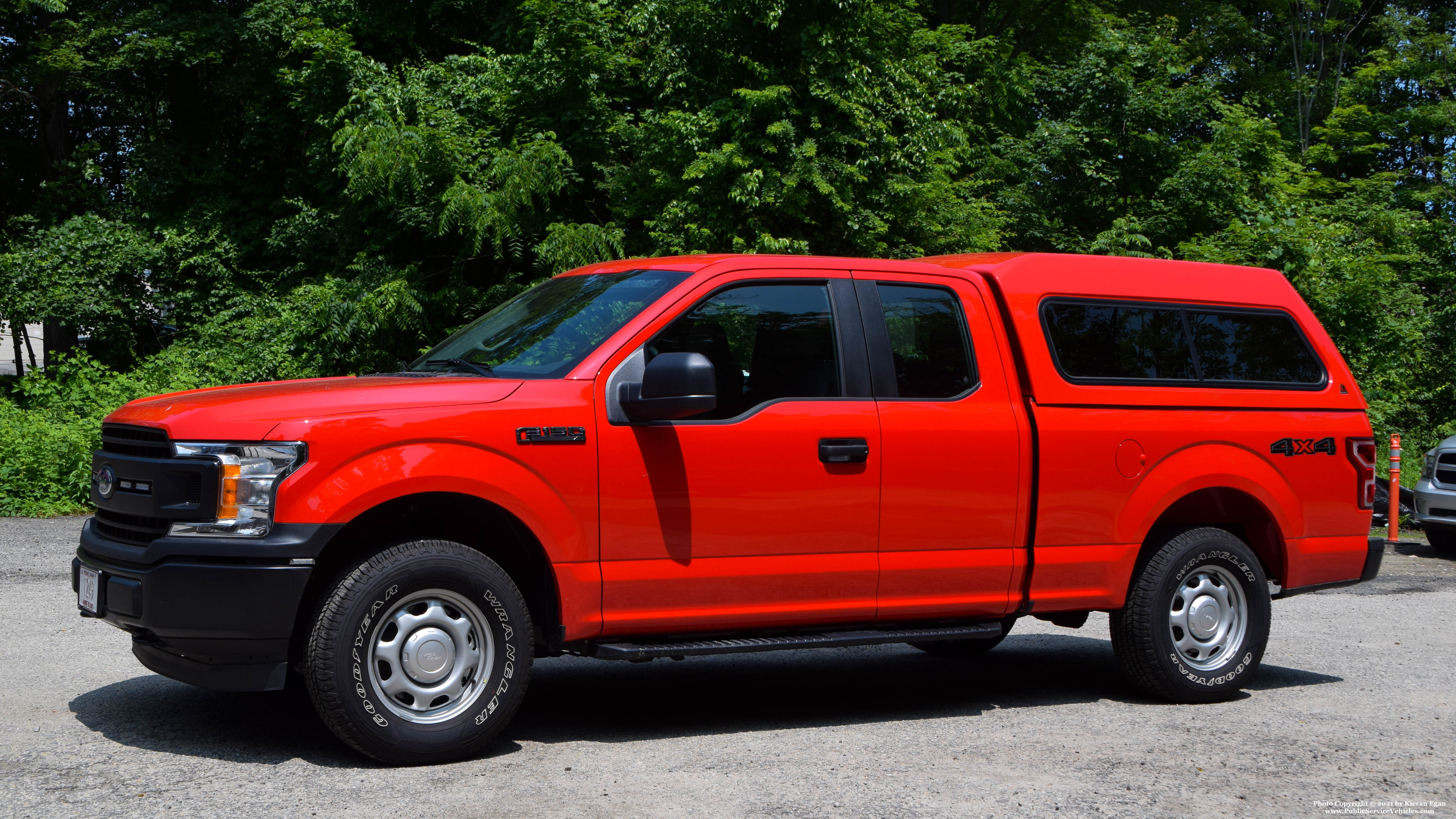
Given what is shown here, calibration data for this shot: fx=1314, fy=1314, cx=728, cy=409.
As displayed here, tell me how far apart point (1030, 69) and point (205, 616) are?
2638 cm

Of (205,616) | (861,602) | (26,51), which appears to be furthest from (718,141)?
(26,51)

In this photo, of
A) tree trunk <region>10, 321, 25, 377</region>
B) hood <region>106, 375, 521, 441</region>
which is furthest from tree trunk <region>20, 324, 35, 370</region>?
hood <region>106, 375, 521, 441</region>

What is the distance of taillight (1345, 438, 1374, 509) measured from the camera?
689cm

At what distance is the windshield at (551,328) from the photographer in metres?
5.34

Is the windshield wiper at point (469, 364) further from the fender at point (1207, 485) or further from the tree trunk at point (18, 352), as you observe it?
the tree trunk at point (18, 352)

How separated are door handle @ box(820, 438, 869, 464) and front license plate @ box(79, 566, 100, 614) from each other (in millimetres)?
2850

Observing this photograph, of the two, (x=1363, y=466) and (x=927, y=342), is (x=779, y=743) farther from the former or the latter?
(x=1363, y=466)

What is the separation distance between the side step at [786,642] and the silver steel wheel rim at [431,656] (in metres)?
0.48

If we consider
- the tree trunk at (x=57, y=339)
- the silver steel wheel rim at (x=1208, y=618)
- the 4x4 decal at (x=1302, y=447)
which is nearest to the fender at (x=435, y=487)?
the silver steel wheel rim at (x=1208, y=618)

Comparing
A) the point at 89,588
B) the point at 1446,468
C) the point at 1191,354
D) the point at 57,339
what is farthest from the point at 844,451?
the point at 57,339

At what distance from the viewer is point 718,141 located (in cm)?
1756

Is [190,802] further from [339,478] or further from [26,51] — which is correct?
[26,51]

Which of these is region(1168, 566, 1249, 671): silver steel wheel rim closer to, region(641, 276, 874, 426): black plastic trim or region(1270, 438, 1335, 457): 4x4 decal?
region(1270, 438, 1335, 457): 4x4 decal

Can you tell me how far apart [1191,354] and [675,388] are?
9.84 ft
